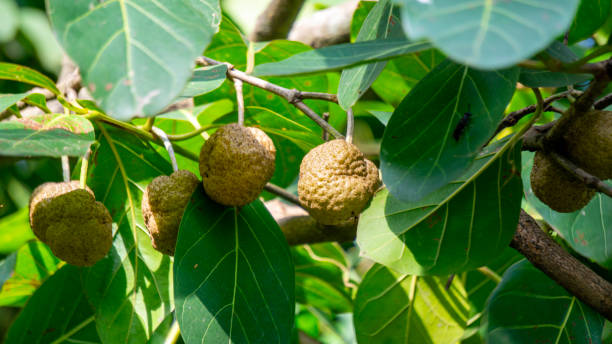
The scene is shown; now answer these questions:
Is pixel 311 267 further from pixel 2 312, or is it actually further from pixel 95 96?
pixel 2 312

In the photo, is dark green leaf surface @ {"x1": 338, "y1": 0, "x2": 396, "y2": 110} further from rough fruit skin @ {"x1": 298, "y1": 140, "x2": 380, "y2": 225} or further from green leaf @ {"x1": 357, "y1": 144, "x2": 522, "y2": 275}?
green leaf @ {"x1": 357, "y1": 144, "x2": 522, "y2": 275}

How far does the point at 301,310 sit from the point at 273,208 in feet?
2.52

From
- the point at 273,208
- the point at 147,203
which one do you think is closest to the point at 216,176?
the point at 147,203

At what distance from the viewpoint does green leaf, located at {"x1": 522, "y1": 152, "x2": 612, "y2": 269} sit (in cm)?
125

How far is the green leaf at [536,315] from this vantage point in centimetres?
116

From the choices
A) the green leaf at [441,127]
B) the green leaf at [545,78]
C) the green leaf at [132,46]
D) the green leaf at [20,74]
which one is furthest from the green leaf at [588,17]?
the green leaf at [20,74]

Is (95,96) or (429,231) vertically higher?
(95,96)

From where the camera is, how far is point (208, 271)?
101 centimetres

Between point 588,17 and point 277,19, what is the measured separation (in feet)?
3.97

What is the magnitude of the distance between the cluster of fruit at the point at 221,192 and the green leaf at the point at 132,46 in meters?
0.25

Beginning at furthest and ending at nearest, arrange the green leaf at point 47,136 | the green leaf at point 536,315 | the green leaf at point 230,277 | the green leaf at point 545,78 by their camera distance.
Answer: the green leaf at point 536,315 < the green leaf at point 230,277 < the green leaf at point 545,78 < the green leaf at point 47,136

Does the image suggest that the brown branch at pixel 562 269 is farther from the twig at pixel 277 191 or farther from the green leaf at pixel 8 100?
the green leaf at pixel 8 100

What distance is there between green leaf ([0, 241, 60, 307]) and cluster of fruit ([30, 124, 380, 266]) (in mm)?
715

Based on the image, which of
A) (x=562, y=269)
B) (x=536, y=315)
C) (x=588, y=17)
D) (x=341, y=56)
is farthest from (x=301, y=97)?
(x=588, y=17)
